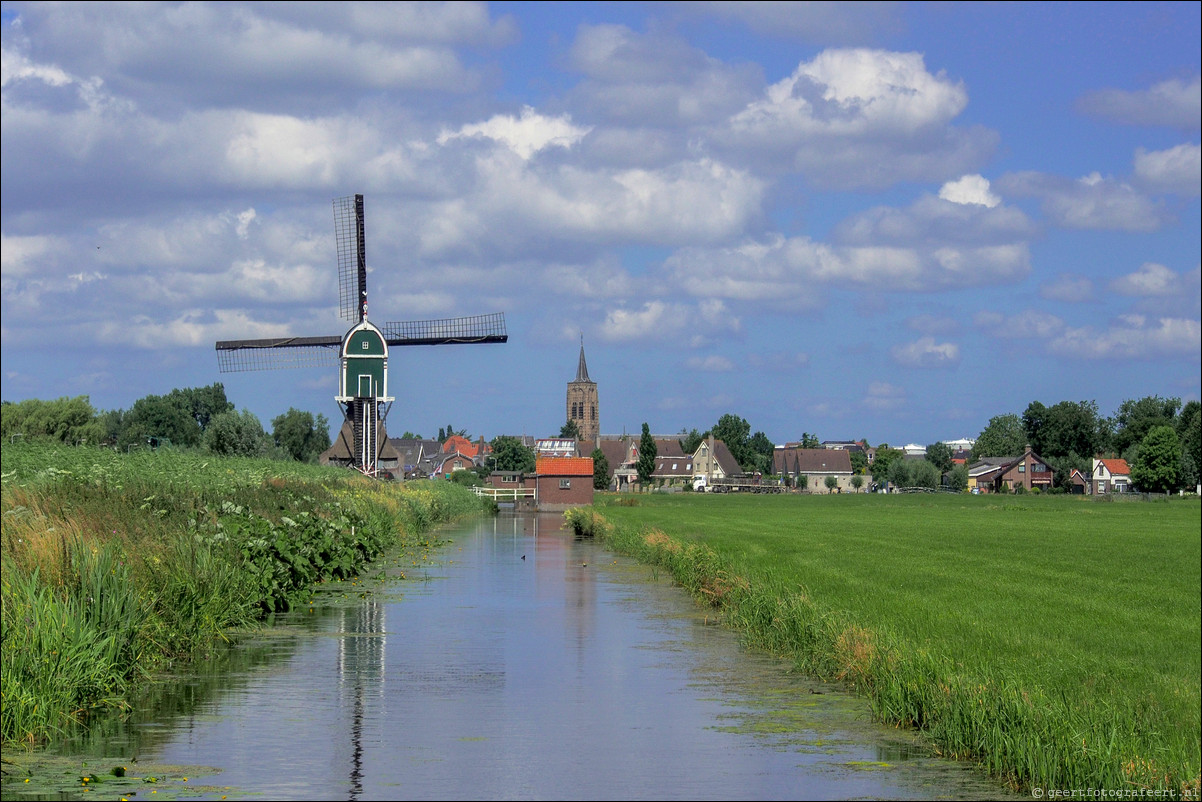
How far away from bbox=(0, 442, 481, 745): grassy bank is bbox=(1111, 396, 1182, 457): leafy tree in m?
147

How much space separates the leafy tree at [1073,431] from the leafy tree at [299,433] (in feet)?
330

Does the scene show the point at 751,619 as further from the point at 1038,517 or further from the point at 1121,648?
the point at 1038,517

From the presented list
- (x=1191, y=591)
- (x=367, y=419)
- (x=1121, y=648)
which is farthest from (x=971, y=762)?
(x=367, y=419)

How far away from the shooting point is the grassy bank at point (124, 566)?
42.8 feet

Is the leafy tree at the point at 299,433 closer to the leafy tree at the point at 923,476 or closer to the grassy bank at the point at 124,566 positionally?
the leafy tree at the point at 923,476

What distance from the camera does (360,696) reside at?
50.1ft

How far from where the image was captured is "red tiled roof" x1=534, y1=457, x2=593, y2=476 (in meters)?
94.5

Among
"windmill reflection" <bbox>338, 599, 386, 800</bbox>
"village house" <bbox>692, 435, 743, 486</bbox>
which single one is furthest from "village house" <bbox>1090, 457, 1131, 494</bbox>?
"windmill reflection" <bbox>338, 599, 386, 800</bbox>

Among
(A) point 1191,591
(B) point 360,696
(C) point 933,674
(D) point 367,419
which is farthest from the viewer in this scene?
(D) point 367,419

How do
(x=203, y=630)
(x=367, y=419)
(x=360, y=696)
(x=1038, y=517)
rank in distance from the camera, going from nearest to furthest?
(x=360, y=696)
(x=203, y=630)
(x=1038, y=517)
(x=367, y=419)

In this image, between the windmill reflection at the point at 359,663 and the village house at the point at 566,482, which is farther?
the village house at the point at 566,482

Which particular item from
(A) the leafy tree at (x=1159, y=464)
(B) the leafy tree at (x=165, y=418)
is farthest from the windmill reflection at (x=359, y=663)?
(A) the leafy tree at (x=1159, y=464)

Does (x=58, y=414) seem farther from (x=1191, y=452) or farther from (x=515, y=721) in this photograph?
(x=1191, y=452)

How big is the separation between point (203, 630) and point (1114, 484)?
143 metres
